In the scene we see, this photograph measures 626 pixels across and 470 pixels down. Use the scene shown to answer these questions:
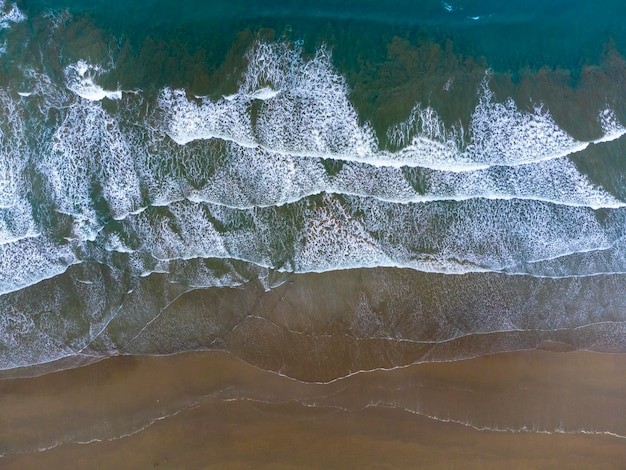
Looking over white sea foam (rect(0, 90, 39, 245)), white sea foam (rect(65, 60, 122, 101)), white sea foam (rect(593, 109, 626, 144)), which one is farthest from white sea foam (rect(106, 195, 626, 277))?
white sea foam (rect(65, 60, 122, 101))

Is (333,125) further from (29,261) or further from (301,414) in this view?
(29,261)

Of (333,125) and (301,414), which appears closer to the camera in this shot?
(333,125)

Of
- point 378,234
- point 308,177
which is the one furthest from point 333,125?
point 378,234

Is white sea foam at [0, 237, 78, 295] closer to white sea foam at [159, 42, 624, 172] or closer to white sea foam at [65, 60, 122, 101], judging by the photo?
white sea foam at [65, 60, 122, 101]

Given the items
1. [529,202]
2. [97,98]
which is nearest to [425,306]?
[529,202]

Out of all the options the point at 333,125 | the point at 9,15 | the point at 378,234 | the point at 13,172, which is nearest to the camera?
the point at 333,125

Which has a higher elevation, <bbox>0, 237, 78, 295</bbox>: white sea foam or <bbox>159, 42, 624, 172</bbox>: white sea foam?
<bbox>159, 42, 624, 172</bbox>: white sea foam
